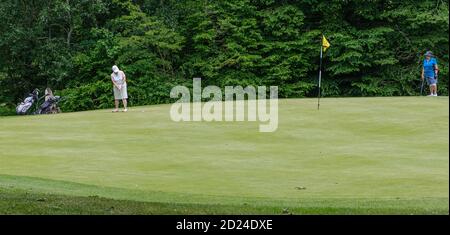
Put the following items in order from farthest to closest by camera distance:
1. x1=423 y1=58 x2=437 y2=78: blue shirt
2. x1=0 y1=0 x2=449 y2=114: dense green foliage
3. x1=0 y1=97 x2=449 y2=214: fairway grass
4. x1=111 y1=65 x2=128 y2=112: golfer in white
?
x1=0 y1=0 x2=449 y2=114: dense green foliage < x1=423 y1=58 x2=437 y2=78: blue shirt < x1=111 y1=65 x2=128 y2=112: golfer in white < x1=0 y1=97 x2=449 y2=214: fairway grass

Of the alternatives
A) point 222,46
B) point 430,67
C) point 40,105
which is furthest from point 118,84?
point 430,67

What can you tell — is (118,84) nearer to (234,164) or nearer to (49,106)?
(49,106)

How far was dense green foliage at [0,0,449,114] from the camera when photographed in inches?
1319

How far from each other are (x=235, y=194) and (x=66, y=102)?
23783mm

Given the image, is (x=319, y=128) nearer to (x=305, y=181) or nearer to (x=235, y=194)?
(x=305, y=181)

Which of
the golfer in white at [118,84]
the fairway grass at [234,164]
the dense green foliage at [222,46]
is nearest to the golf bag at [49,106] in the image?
the dense green foliage at [222,46]

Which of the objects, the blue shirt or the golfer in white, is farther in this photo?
the blue shirt

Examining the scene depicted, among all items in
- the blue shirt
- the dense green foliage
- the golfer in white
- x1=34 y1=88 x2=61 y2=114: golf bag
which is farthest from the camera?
the dense green foliage

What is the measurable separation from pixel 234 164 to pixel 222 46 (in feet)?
74.6

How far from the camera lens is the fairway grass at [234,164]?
899cm

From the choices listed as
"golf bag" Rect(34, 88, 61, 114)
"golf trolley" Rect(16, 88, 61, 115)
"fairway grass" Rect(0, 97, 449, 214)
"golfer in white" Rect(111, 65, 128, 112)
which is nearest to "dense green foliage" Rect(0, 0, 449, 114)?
"golf trolley" Rect(16, 88, 61, 115)

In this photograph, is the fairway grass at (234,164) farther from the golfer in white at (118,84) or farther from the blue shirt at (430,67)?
the blue shirt at (430,67)

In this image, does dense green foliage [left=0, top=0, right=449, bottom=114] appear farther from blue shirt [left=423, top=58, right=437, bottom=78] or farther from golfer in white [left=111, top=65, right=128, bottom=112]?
golfer in white [left=111, top=65, right=128, bottom=112]

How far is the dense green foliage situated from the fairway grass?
11.6 m
